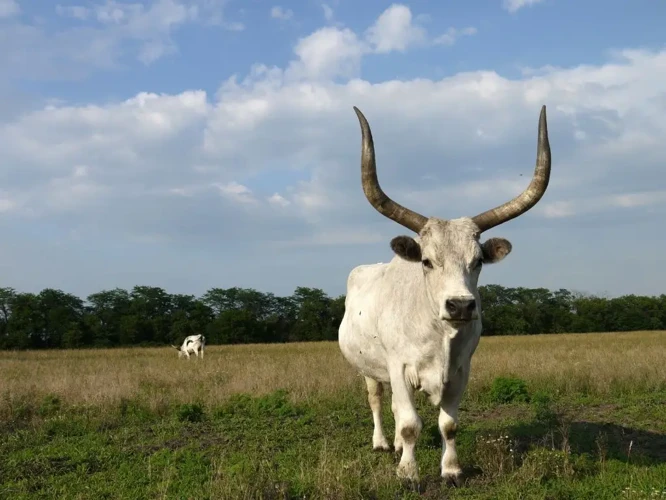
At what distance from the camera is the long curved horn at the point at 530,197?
19.9 ft

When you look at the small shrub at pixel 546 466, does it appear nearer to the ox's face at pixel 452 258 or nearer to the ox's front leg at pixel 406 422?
the ox's front leg at pixel 406 422

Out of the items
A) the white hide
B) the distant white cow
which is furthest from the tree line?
the white hide

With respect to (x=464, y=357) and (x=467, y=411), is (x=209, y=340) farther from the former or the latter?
(x=464, y=357)

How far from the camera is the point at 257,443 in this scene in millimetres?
7965

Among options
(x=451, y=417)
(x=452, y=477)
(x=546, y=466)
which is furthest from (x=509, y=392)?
(x=452, y=477)

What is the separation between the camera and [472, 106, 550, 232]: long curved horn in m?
→ 6.08

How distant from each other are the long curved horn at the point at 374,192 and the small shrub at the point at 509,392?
6239 mm

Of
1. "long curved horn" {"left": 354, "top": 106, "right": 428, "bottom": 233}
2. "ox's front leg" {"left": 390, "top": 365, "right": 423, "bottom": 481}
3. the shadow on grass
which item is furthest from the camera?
the shadow on grass

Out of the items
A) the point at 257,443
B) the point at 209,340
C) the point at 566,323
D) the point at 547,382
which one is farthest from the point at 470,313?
the point at 566,323

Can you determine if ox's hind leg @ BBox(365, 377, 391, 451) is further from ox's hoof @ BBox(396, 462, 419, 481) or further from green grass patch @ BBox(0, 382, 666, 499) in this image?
ox's hoof @ BBox(396, 462, 419, 481)

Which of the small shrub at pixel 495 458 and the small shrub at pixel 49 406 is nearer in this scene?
the small shrub at pixel 495 458

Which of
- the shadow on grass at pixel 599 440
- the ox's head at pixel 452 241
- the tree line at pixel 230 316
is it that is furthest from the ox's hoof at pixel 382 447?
the tree line at pixel 230 316

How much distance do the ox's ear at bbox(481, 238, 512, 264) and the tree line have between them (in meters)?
57.6

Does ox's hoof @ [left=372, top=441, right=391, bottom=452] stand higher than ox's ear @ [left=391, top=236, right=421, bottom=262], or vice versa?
ox's ear @ [left=391, top=236, right=421, bottom=262]
